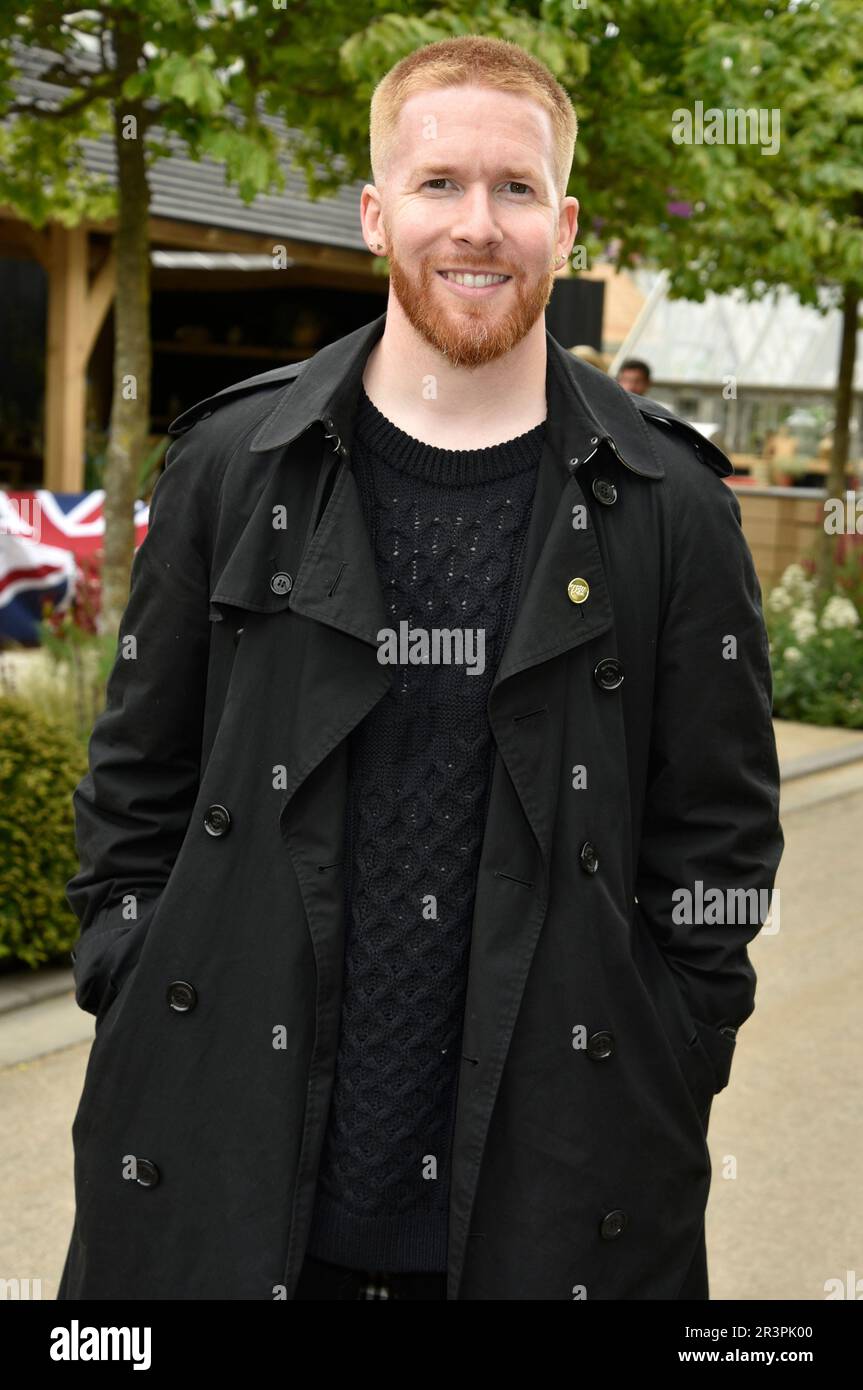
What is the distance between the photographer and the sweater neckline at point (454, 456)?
2113mm

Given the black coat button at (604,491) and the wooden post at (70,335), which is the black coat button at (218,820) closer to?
the black coat button at (604,491)

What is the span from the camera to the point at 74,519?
11.0 meters

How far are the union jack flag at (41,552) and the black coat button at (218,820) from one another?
8.15 meters

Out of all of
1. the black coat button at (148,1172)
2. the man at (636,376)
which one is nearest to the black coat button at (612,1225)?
the black coat button at (148,1172)

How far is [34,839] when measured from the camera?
5.53 metres

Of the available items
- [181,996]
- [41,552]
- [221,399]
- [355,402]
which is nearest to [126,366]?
[41,552]

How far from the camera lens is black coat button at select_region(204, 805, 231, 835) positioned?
205cm

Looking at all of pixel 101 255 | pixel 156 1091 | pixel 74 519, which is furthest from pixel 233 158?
pixel 101 255

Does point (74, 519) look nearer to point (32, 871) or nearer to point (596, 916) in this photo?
point (32, 871)

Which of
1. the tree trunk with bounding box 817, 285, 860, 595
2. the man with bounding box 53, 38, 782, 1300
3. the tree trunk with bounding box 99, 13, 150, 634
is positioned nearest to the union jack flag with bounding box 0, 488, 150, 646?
the tree trunk with bounding box 99, 13, 150, 634

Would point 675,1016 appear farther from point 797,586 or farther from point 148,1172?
point 797,586

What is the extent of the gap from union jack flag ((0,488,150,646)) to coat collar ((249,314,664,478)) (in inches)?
314

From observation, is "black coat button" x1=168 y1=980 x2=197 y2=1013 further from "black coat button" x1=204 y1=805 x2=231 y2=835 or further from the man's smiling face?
the man's smiling face

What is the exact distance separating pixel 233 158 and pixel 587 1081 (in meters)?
4.67
